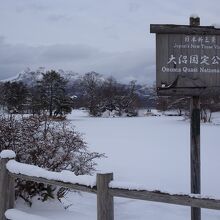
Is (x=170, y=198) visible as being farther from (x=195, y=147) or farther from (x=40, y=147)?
(x=40, y=147)

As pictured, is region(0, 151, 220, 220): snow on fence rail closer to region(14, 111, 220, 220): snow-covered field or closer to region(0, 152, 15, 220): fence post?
region(0, 152, 15, 220): fence post

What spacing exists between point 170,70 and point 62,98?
179ft

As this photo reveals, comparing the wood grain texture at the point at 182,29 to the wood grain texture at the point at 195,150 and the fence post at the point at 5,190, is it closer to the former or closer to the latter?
the wood grain texture at the point at 195,150

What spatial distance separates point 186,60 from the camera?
239 inches

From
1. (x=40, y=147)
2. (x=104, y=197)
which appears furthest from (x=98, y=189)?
(x=40, y=147)

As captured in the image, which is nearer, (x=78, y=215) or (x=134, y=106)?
(x=78, y=215)

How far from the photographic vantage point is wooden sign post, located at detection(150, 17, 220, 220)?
6.06m

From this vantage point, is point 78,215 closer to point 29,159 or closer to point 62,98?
point 29,159

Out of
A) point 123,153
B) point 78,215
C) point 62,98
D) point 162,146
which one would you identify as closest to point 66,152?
point 78,215

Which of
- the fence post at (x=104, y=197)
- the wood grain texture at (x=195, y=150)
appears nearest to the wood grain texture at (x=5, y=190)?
the fence post at (x=104, y=197)

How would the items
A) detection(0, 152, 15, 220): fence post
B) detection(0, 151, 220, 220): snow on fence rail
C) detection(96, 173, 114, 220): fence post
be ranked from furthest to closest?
detection(0, 152, 15, 220): fence post < detection(96, 173, 114, 220): fence post < detection(0, 151, 220, 220): snow on fence rail

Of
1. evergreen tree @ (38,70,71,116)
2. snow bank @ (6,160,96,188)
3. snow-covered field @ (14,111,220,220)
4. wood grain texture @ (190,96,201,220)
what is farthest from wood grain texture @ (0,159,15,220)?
evergreen tree @ (38,70,71,116)

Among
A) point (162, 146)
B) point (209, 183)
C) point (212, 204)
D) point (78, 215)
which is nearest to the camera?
point (212, 204)

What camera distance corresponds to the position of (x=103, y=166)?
45.1 ft
